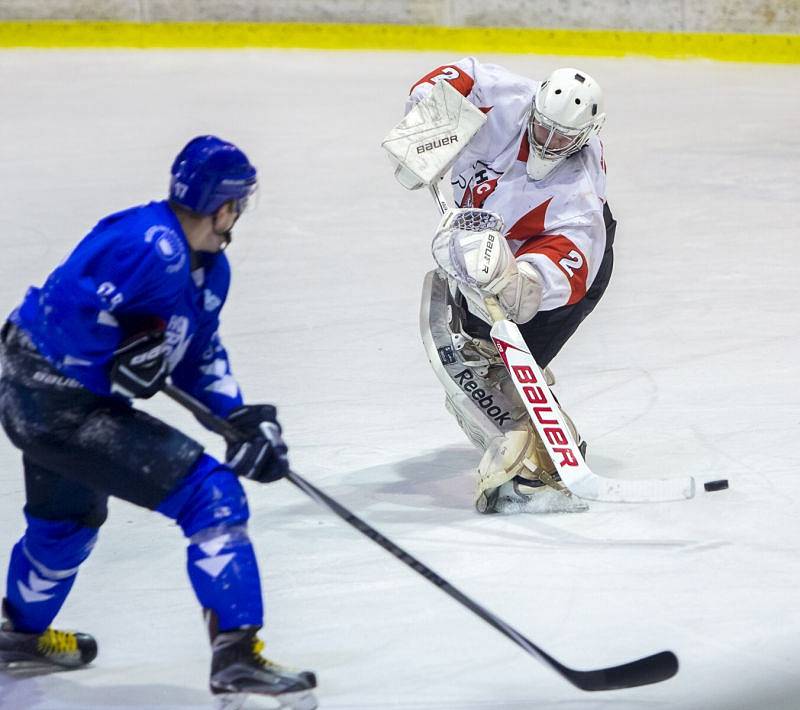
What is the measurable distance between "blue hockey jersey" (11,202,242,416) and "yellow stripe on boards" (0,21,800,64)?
5.90 m

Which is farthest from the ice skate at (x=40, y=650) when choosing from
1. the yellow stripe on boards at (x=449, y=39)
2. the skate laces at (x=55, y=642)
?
the yellow stripe on boards at (x=449, y=39)

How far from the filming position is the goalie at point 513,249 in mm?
3281

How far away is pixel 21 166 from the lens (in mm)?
6309

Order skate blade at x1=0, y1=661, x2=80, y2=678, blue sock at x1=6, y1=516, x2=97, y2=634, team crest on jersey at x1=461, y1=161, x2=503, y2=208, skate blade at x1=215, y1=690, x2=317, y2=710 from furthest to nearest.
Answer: team crest on jersey at x1=461, y1=161, x2=503, y2=208 → skate blade at x1=0, y1=661, x2=80, y2=678 → blue sock at x1=6, y1=516, x2=97, y2=634 → skate blade at x1=215, y1=690, x2=317, y2=710

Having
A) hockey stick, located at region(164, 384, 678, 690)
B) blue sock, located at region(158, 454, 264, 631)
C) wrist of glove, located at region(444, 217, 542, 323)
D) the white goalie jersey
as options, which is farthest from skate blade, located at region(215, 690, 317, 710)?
the white goalie jersey

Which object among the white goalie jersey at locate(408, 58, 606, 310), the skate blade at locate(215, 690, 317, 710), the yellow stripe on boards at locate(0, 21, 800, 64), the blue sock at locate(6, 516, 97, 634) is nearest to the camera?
the skate blade at locate(215, 690, 317, 710)

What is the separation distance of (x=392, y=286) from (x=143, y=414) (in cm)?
271

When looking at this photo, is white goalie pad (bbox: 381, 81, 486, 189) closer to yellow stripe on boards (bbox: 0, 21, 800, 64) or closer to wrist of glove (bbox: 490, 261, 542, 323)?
wrist of glove (bbox: 490, 261, 542, 323)

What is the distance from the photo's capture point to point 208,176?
2266mm

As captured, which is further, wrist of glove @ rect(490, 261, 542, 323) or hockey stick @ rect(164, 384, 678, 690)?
wrist of glove @ rect(490, 261, 542, 323)

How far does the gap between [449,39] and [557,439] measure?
5.21m

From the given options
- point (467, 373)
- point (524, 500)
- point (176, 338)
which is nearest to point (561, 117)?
point (467, 373)

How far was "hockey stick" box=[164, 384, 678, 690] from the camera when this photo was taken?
238 cm

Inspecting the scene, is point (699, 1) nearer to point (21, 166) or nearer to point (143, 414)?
point (21, 166)
